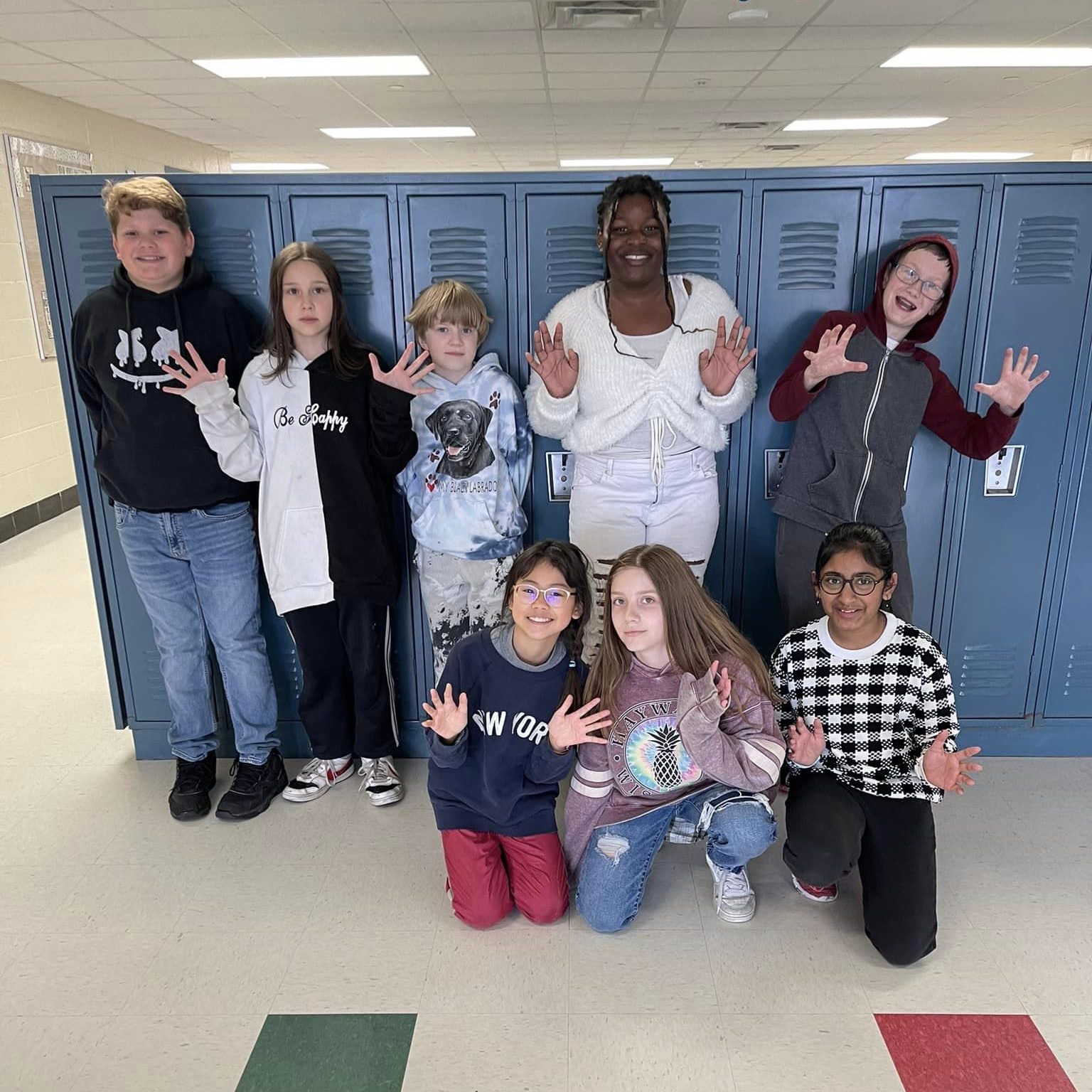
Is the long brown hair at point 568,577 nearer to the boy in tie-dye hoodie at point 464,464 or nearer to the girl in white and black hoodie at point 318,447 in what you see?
the boy in tie-dye hoodie at point 464,464

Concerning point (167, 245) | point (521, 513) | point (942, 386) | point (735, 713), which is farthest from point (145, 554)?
point (942, 386)

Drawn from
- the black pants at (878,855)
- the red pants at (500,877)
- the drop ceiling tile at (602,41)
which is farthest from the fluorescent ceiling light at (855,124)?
the red pants at (500,877)

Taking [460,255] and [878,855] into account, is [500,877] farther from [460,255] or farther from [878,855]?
[460,255]

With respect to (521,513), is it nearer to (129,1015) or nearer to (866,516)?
(866,516)

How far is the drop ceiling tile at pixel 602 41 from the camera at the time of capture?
5.50 metres

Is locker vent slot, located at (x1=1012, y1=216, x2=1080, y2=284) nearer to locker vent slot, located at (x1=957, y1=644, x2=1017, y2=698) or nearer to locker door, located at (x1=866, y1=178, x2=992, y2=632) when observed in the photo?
locker door, located at (x1=866, y1=178, x2=992, y2=632)

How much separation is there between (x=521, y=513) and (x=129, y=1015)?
156cm

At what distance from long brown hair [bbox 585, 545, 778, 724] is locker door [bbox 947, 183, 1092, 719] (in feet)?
3.66

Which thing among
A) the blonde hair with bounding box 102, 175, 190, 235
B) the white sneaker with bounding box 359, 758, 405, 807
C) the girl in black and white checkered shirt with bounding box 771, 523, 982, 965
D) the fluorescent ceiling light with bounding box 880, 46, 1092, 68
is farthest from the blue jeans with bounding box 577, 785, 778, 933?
the fluorescent ceiling light with bounding box 880, 46, 1092, 68

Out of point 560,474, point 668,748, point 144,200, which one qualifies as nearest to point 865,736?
point 668,748

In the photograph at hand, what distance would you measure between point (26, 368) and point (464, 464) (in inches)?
197

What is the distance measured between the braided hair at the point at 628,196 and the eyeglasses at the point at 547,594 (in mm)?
750

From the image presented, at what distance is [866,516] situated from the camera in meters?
2.46

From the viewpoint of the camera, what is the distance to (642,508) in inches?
95.7
